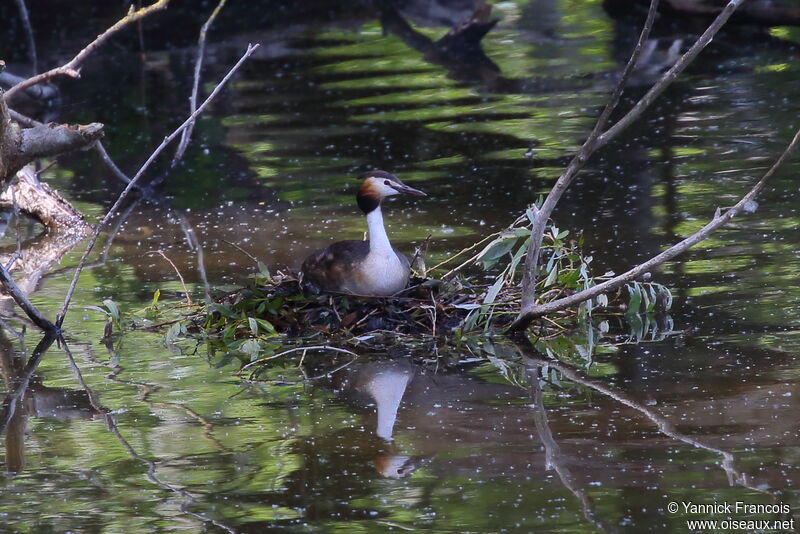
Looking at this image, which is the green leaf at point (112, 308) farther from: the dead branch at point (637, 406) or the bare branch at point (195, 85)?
the dead branch at point (637, 406)

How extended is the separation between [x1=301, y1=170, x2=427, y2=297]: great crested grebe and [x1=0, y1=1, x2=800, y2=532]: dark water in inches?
14.4

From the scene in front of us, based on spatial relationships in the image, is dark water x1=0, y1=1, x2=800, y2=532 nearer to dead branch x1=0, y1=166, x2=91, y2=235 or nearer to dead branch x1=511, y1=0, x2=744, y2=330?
dead branch x1=511, y1=0, x2=744, y2=330

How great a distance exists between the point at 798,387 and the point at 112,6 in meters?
20.8

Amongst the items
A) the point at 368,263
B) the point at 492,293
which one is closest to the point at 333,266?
the point at 368,263

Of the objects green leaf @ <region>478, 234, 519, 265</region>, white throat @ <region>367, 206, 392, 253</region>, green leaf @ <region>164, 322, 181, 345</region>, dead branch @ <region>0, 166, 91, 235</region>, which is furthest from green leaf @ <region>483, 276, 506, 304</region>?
dead branch @ <region>0, 166, 91, 235</region>

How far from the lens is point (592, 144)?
6.36 meters

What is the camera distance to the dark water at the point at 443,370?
194 inches

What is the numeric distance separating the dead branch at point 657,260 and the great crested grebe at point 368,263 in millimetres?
710

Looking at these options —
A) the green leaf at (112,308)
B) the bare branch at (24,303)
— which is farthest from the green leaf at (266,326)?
the bare branch at (24,303)

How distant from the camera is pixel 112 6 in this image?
80.2 feet

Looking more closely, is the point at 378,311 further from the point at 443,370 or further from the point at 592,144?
the point at 592,144

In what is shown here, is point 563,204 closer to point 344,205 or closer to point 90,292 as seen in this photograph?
point 344,205

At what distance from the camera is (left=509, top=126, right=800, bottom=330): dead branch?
20.2 feet

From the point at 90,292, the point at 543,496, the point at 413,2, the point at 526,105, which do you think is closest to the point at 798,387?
the point at 543,496
